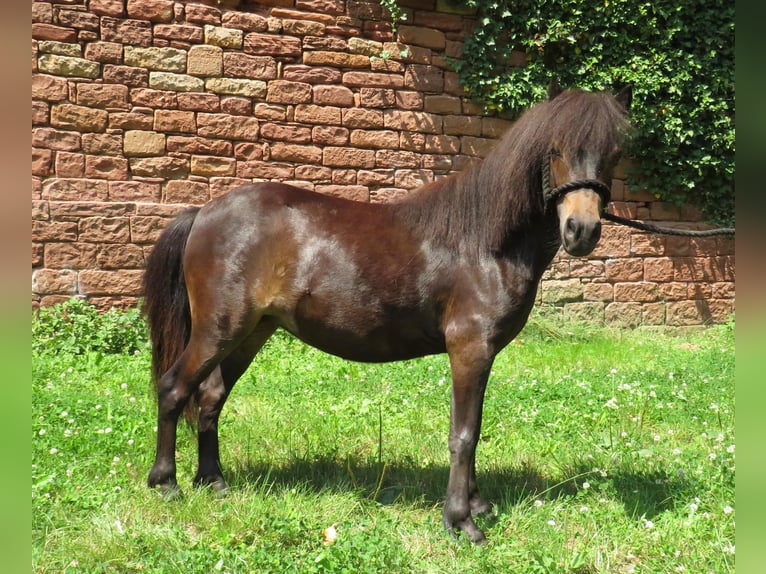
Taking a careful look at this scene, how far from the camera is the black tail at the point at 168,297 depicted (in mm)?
3768

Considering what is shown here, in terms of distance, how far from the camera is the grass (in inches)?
118

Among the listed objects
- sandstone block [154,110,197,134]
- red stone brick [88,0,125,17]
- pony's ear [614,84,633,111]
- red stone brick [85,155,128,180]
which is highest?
red stone brick [88,0,125,17]

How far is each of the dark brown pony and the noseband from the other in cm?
1

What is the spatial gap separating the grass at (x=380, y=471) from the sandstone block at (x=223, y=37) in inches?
147

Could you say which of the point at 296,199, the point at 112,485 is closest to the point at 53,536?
the point at 112,485

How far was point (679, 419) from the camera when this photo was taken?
5051mm

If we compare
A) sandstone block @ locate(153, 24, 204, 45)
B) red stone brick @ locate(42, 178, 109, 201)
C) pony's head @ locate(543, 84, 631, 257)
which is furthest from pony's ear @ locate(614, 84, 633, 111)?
red stone brick @ locate(42, 178, 109, 201)

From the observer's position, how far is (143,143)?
7402 millimetres

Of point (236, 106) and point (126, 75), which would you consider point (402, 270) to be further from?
point (126, 75)

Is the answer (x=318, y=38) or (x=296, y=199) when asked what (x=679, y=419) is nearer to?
(x=296, y=199)

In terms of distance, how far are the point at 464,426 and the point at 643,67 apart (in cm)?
750

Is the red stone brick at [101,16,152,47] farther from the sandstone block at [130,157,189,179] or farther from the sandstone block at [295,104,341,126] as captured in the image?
the sandstone block at [295,104,341,126]

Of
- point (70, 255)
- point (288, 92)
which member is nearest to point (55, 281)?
point (70, 255)

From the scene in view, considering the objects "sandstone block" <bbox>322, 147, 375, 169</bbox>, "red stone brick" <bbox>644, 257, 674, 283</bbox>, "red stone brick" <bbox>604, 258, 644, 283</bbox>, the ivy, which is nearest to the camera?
"sandstone block" <bbox>322, 147, 375, 169</bbox>
